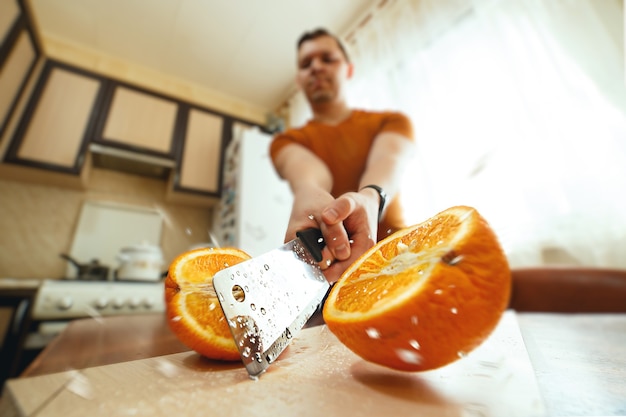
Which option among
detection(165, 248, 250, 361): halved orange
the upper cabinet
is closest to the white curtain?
detection(165, 248, 250, 361): halved orange

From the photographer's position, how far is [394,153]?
20.9 inches

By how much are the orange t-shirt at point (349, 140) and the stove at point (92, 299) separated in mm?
1174

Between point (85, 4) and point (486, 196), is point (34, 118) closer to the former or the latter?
point (85, 4)

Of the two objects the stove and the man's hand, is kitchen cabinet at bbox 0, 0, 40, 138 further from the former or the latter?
the man's hand

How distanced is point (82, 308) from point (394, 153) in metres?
1.50

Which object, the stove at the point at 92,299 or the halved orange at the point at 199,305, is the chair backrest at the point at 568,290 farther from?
the stove at the point at 92,299

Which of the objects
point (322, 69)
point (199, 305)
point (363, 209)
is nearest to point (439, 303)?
point (363, 209)

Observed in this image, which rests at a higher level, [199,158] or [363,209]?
[199,158]

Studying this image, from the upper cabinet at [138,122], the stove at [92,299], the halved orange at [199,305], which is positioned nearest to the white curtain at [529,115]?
the halved orange at [199,305]

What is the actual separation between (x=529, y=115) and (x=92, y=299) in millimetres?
1934

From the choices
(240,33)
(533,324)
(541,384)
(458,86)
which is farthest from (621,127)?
(240,33)

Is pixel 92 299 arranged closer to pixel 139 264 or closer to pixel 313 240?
pixel 139 264

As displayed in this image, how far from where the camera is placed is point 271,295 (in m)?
0.28

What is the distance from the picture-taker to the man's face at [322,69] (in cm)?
95
